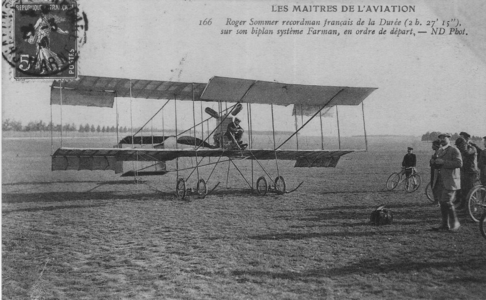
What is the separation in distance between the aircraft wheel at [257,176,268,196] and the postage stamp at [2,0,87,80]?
4574 millimetres

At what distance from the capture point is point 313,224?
17.7ft

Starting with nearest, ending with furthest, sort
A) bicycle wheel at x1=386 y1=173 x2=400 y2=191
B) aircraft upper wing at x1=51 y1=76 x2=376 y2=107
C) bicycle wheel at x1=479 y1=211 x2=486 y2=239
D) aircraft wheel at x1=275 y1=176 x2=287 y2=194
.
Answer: bicycle wheel at x1=479 y1=211 x2=486 y2=239
aircraft upper wing at x1=51 y1=76 x2=376 y2=107
aircraft wheel at x1=275 y1=176 x2=287 y2=194
bicycle wheel at x1=386 y1=173 x2=400 y2=191

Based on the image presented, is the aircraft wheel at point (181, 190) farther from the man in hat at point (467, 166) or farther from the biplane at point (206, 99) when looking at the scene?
the man in hat at point (467, 166)

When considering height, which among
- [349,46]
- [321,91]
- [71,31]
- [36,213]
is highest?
[71,31]

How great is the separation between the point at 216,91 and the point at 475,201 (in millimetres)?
4584

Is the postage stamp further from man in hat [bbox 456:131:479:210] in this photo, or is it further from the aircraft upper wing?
man in hat [bbox 456:131:479:210]

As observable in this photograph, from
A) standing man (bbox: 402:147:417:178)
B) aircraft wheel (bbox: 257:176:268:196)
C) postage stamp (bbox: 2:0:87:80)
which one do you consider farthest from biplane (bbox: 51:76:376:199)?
standing man (bbox: 402:147:417:178)

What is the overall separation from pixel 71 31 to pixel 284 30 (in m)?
3.46

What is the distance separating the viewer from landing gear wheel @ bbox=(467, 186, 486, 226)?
202 inches

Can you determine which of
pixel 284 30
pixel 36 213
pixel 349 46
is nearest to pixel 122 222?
pixel 36 213

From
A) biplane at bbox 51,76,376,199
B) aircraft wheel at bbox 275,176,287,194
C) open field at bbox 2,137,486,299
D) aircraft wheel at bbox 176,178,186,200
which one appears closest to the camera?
open field at bbox 2,137,486,299

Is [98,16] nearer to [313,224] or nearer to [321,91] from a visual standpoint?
[321,91]

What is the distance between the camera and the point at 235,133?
26.4 ft

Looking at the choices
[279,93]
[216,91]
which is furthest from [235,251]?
[279,93]
